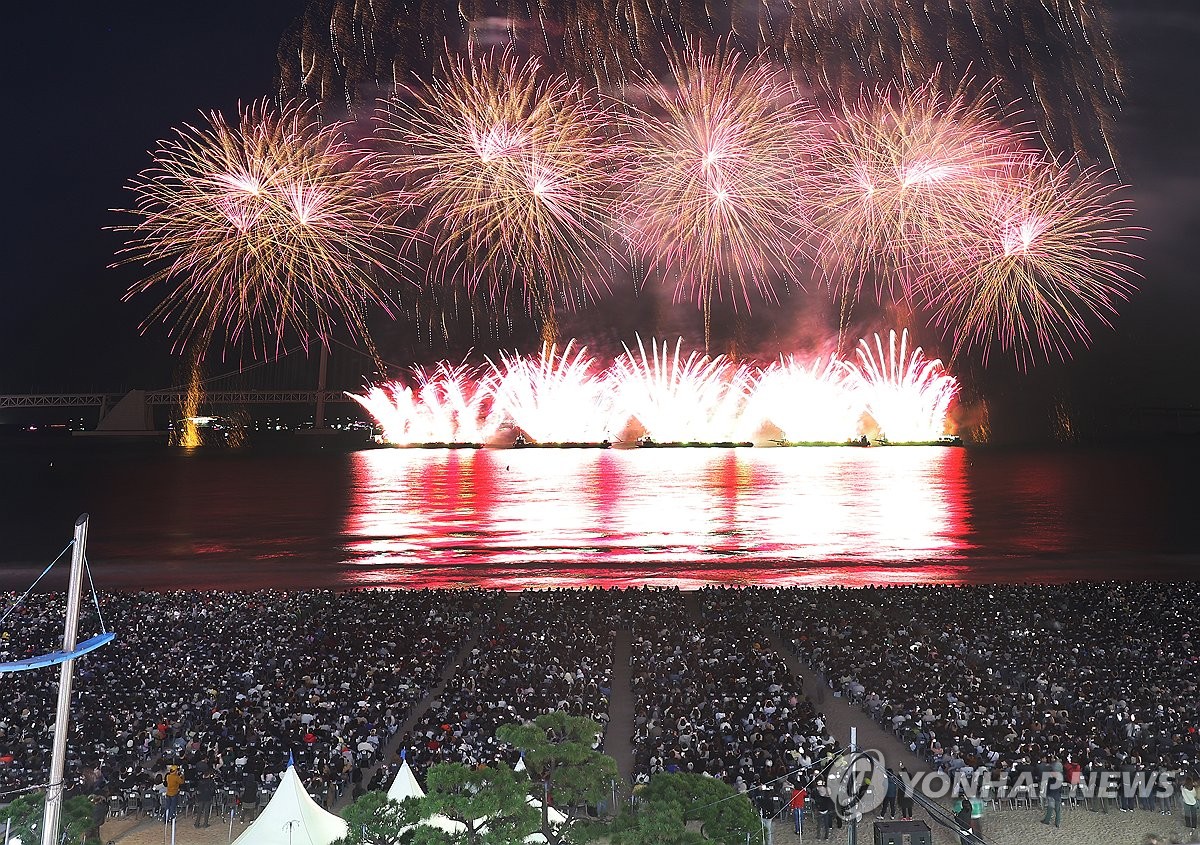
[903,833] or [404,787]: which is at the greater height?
[404,787]

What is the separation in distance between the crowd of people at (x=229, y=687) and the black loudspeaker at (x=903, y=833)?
7.44 metres

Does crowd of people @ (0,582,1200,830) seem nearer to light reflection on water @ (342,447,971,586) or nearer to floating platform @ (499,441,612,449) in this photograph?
light reflection on water @ (342,447,971,586)

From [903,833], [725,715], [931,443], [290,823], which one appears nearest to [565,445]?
[931,443]

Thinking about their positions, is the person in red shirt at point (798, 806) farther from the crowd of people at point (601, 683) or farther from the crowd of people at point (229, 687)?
the crowd of people at point (229, 687)

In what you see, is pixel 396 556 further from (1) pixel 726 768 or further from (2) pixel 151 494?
(2) pixel 151 494

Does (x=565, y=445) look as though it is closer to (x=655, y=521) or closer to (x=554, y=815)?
(x=655, y=521)

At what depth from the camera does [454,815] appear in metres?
11.0

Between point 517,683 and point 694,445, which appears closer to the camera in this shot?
point 517,683

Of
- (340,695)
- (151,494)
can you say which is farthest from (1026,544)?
(151,494)

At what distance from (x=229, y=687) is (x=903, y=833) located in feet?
38.1

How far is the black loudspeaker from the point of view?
474 inches

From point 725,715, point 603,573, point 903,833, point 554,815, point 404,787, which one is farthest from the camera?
point 603,573

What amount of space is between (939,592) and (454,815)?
18.7 m

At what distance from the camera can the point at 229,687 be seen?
17.5 m
